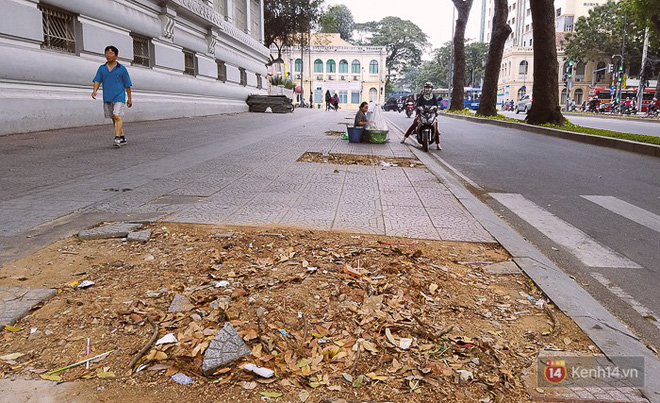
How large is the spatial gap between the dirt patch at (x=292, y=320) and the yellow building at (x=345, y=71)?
244 ft

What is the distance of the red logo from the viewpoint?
232 centimetres

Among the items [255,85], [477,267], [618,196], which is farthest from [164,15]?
[477,267]

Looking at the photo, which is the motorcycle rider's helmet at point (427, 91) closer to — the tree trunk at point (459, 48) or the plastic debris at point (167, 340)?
the plastic debris at point (167, 340)

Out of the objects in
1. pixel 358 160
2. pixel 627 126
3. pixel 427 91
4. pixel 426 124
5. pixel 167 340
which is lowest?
pixel 167 340

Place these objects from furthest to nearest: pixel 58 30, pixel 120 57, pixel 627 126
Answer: pixel 627 126 → pixel 120 57 → pixel 58 30

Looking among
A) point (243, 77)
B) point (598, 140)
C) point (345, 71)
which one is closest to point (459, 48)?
point (243, 77)

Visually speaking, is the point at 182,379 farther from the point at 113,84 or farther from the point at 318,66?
the point at 318,66

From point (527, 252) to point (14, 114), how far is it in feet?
34.5

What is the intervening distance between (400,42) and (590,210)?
77.9m

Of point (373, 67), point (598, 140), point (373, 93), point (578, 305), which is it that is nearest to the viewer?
point (578, 305)

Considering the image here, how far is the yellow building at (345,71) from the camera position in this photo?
3022 inches

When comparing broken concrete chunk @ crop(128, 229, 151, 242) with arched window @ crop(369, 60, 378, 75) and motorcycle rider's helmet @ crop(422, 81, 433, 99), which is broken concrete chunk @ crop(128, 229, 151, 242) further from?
arched window @ crop(369, 60, 378, 75)

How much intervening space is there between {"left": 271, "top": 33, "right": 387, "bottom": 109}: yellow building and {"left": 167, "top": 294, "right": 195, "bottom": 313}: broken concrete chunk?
246ft

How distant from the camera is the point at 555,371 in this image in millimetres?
2371
